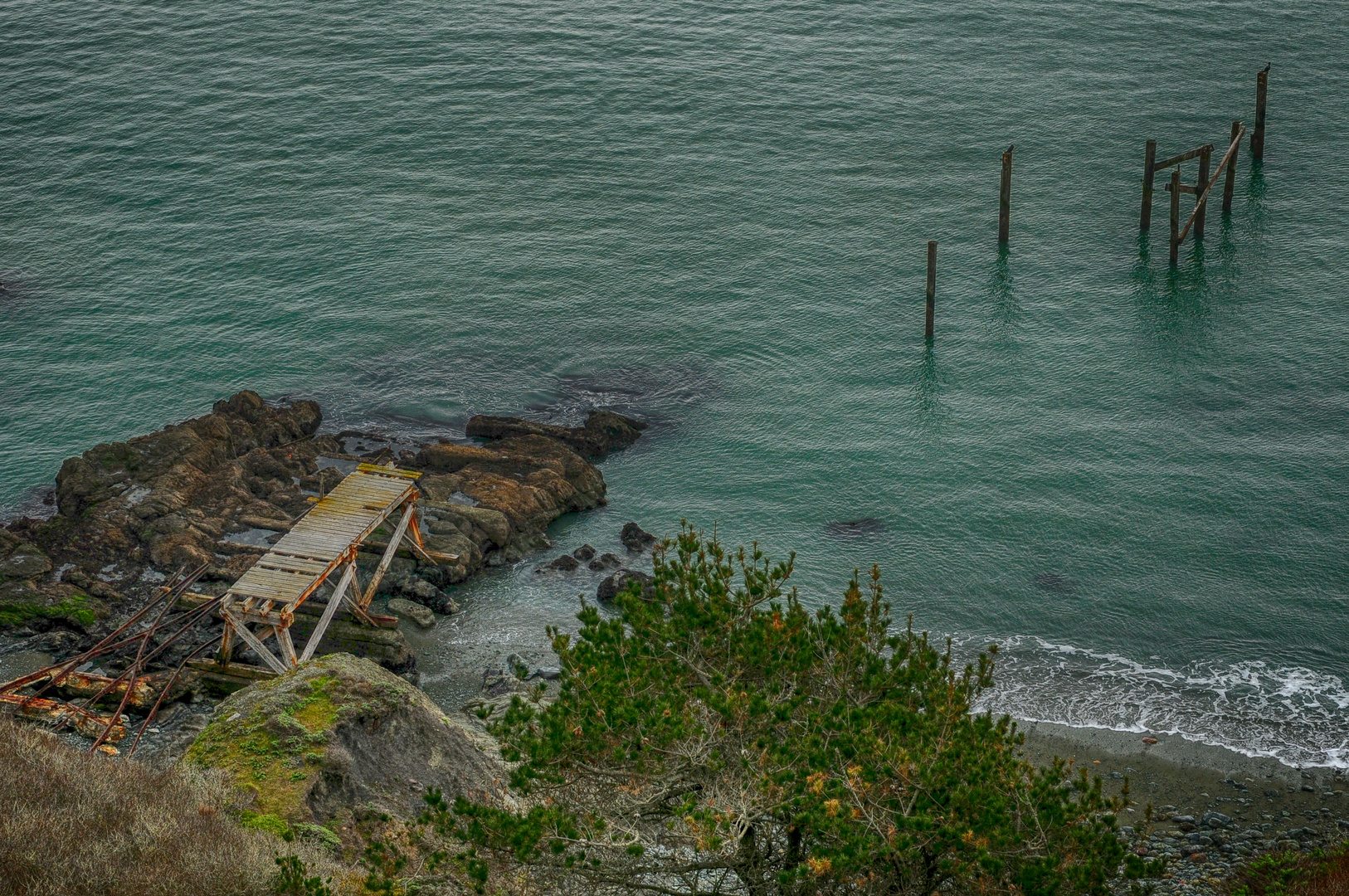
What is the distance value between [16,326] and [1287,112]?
2337 inches

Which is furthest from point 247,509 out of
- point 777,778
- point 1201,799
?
point 1201,799

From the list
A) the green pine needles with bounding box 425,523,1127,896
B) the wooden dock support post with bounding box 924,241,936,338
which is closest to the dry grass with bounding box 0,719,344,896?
the green pine needles with bounding box 425,523,1127,896

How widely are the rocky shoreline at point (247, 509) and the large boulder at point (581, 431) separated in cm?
5

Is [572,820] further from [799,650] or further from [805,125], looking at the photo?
[805,125]

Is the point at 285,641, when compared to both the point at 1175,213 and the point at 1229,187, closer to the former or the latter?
the point at 1175,213

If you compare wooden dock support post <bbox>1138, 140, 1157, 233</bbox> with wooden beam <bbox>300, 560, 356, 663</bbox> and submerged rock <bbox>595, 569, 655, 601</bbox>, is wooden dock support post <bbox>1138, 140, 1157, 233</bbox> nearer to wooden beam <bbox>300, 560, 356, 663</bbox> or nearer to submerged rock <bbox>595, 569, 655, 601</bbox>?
submerged rock <bbox>595, 569, 655, 601</bbox>

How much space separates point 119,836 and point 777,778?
8208 mm

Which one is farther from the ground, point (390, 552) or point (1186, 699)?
point (390, 552)

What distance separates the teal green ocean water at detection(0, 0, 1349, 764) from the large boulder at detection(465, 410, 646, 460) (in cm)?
114

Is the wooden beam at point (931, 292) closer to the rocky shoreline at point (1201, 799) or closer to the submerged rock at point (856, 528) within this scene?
the submerged rock at point (856, 528)

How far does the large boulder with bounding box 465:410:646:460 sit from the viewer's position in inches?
1511

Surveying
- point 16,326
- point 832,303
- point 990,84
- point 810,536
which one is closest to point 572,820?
point 810,536

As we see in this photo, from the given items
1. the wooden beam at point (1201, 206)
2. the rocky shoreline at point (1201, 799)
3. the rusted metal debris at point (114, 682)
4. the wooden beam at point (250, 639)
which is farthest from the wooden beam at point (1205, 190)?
the rusted metal debris at point (114, 682)

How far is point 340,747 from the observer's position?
773 inches
